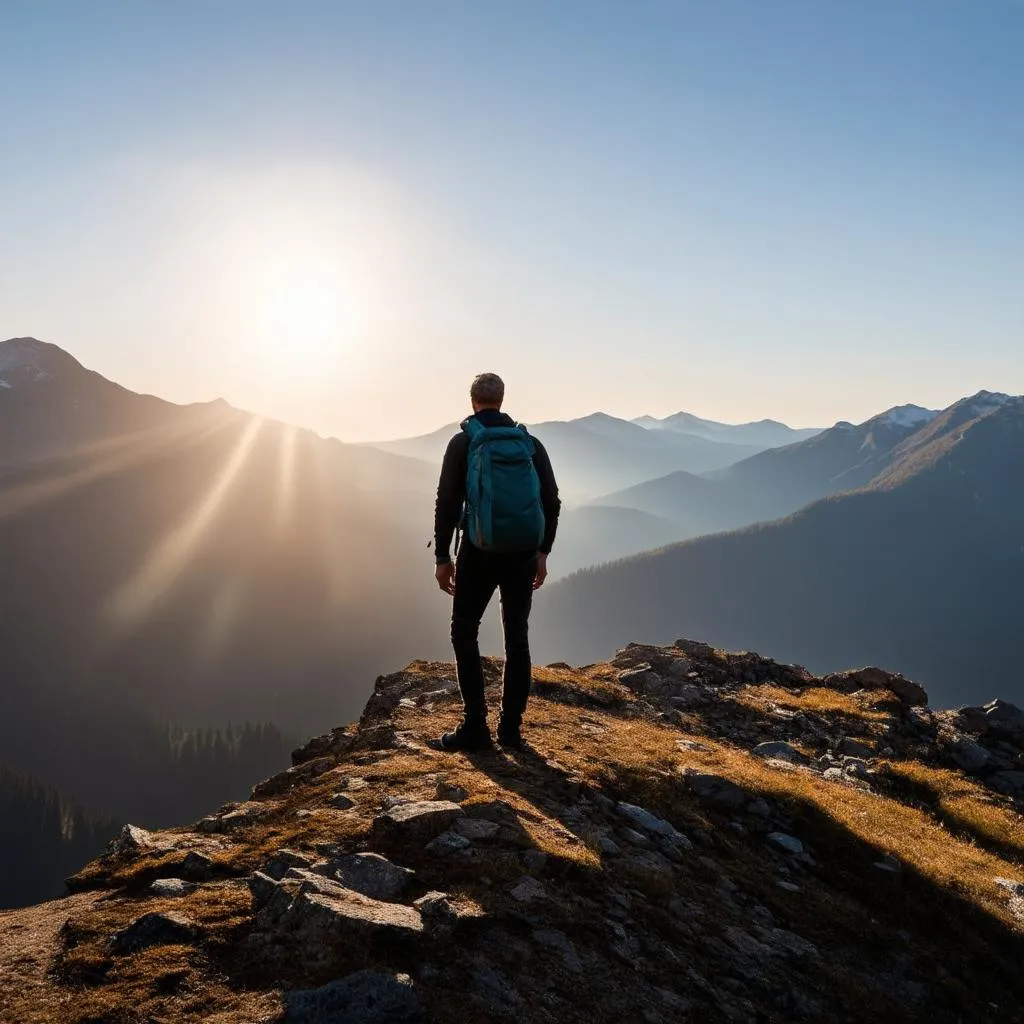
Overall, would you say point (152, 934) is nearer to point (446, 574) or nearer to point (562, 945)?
point (562, 945)

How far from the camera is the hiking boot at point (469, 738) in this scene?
1015 cm

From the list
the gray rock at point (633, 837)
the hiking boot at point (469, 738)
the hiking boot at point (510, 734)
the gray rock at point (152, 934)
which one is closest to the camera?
the gray rock at point (152, 934)

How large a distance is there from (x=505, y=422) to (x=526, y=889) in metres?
5.53

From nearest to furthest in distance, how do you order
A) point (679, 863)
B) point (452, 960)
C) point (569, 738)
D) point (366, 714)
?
point (452, 960) → point (679, 863) → point (569, 738) → point (366, 714)

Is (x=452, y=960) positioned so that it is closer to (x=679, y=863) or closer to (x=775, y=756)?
(x=679, y=863)

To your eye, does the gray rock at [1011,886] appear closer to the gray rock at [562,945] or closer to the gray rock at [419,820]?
the gray rock at [562,945]

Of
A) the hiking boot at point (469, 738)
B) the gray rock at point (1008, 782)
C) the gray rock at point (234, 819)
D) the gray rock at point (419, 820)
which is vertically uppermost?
the gray rock at point (419, 820)

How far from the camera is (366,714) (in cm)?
1470

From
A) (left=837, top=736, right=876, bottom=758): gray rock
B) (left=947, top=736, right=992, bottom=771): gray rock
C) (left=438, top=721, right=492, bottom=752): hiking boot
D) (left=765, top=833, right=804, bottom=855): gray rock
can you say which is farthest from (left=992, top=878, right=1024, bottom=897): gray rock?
(left=438, top=721, right=492, bottom=752): hiking boot

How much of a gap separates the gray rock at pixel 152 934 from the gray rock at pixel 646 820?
200 inches

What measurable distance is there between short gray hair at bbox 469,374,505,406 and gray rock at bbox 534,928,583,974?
6142mm

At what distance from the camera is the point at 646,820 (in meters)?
8.79

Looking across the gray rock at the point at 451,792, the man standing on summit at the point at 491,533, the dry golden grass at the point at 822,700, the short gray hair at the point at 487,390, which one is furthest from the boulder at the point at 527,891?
the dry golden grass at the point at 822,700

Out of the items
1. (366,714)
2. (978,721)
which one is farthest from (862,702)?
(366,714)
